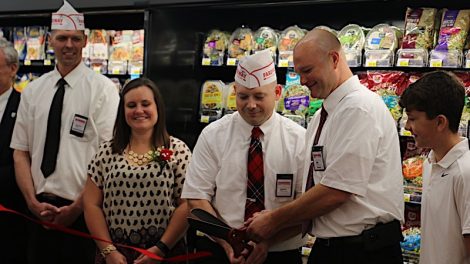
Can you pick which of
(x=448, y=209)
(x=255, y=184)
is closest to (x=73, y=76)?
(x=255, y=184)

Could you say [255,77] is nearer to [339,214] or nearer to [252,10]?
[339,214]

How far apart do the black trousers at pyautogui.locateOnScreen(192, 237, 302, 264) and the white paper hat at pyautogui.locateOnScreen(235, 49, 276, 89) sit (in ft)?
2.50

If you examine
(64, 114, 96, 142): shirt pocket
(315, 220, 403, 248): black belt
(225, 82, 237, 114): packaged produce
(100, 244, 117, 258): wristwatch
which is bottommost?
(100, 244, 117, 258): wristwatch

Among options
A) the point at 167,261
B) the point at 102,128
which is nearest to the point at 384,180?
the point at 167,261

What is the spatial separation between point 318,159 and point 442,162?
0.47 meters

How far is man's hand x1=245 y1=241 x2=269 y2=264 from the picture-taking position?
2387 mm

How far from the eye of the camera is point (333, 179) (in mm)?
2084

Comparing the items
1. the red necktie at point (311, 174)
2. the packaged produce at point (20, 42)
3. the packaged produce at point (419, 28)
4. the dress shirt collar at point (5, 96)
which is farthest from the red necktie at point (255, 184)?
the packaged produce at point (20, 42)

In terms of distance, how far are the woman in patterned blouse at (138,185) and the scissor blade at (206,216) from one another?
0.36 m

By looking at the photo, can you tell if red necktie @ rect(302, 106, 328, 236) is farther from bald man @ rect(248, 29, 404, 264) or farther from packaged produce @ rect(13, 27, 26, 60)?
packaged produce @ rect(13, 27, 26, 60)

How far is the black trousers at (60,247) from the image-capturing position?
3172 millimetres

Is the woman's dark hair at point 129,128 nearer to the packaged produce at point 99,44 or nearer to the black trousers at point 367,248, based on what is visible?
the black trousers at point 367,248

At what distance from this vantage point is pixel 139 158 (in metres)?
2.79

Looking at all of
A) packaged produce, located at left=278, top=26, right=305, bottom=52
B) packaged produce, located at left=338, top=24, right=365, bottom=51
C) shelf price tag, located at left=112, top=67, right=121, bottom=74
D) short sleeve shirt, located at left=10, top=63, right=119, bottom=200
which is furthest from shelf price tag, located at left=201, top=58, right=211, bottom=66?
packaged produce, located at left=338, top=24, right=365, bottom=51
